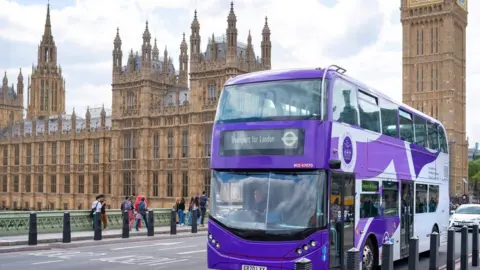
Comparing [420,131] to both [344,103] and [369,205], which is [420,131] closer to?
[369,205]

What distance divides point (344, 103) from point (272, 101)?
147cm

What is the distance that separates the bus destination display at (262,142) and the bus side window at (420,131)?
21.1 ft

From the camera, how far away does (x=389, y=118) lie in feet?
47.9

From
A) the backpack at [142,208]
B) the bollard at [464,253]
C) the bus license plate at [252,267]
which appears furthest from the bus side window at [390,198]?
the backpack at [142,208]

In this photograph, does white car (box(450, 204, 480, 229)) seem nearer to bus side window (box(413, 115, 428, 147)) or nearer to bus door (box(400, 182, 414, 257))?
bus side window (box(413, 115, 428, 147))

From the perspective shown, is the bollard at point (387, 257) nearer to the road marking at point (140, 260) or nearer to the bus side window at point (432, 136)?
the road marking at point (140, 260)

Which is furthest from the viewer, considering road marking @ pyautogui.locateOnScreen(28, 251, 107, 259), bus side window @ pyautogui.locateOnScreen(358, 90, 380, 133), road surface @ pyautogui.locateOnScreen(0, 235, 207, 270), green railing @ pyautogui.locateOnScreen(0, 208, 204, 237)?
green railing @ pyautogui.locateOnScreen(0, 208, 204, 237)

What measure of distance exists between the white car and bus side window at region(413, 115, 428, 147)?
10.5 meters

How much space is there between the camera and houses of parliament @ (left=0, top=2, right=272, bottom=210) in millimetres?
54844

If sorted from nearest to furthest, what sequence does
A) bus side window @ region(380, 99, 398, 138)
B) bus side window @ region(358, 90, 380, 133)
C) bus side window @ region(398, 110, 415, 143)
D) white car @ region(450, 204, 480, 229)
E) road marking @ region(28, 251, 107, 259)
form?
bus side window @ region(358, 90, 380, 133), bus side window @ region(380, 99, 398, 138), bus side window @ region(398, 110, 415, 143), road marking @ region(28, 251, 107, 259), white car @ region(450, 204, 480, 229)

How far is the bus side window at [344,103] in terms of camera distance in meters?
11.7

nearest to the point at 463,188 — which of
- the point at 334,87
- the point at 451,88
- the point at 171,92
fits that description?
the point at 451,88

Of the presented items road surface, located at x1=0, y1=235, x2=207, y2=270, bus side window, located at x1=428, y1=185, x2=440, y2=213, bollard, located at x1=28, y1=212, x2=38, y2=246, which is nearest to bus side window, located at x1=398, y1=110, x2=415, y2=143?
bus side window, located at x1=428, y1=185, x2=440, y2=213

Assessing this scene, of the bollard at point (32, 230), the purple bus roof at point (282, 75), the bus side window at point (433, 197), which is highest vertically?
the purple bus roof at point (282, 75)
